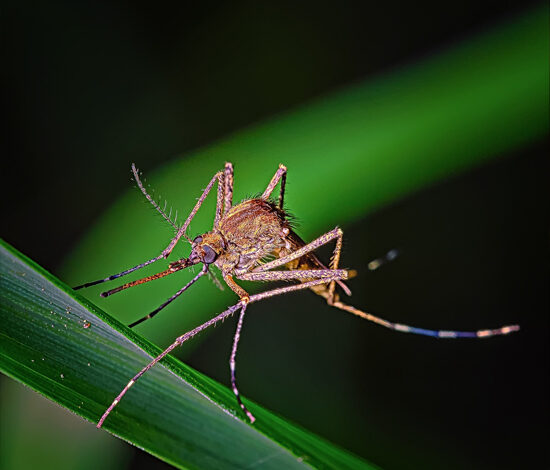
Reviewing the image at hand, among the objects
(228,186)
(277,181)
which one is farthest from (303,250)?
(228,186)

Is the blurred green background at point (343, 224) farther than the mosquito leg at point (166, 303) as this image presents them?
Yes

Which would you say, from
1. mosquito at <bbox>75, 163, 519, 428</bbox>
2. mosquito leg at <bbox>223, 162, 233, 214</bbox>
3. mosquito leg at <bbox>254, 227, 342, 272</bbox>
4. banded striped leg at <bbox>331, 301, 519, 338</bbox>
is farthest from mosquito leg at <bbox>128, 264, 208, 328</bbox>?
banded striped leg at <bbox>331, 301, 519, 338</bbox>

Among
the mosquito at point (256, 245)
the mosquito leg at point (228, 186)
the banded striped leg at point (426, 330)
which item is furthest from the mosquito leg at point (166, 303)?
the banded striped leg at point (426, 330)

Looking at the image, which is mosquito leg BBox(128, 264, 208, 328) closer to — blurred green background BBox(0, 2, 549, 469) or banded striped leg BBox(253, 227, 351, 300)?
banded striped leg BBox(253, 227, 351, 300)

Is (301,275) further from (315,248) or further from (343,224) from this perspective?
(343,224)

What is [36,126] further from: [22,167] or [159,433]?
[159,433]

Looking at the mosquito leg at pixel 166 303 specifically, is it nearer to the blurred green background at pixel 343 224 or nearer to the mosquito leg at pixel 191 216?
the mosquito leg at pixel 191 216
